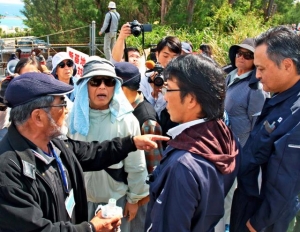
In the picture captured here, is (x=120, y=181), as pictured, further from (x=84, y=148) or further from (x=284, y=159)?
(x=284, y=159)

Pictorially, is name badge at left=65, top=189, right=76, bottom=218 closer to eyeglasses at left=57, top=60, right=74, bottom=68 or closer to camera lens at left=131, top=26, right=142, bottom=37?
eyeglasses at left=57, top=60, right=74, bottom=68

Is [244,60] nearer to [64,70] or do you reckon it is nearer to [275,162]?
[275,162]

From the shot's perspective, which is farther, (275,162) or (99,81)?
(99,81)

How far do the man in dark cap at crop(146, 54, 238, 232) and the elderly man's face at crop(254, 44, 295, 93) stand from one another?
45cm

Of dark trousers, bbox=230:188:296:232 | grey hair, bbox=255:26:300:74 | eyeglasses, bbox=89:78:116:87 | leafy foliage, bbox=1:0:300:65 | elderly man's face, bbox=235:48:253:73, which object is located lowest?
dark trousers, bbox=230:188:296:232

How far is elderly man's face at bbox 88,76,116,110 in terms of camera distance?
2287 millimetres

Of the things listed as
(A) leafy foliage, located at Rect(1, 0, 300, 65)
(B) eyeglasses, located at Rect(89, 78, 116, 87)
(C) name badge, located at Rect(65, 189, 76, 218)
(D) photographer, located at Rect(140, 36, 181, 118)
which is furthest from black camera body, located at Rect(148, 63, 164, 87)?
(A) leafy foliage, located at Rect(1, 0, 300, 65)

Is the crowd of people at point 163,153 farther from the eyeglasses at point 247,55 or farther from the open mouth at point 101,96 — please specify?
the eyeglasses at point 247,55

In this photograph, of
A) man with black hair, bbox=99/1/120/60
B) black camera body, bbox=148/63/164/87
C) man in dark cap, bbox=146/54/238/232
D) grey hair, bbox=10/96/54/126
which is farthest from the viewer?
man with black hair, bbox=99/1/120/60

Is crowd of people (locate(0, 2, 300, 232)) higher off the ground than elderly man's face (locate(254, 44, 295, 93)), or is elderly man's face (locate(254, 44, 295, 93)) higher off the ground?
elderly man's face (locate(254, 44, 295, 93))

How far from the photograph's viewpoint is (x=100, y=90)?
89.8 inches

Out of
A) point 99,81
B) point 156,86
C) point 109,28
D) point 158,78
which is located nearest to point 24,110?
point 99,81

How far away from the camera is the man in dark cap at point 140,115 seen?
246 centimetres

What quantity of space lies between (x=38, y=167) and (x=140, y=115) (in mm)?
1139
